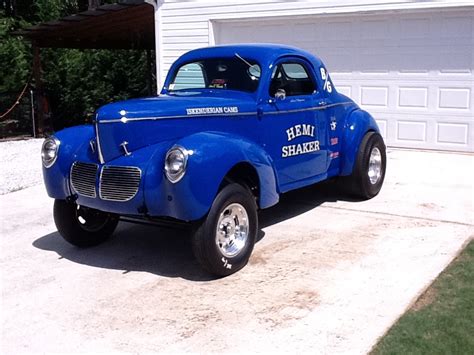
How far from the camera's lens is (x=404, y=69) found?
10641mm

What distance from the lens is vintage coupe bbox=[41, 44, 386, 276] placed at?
489cm

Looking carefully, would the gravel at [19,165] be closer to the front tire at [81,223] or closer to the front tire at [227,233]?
the front tire at [81,223]

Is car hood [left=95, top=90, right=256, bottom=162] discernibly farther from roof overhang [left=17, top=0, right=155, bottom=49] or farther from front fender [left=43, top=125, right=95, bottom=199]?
roof overhang [left=17, top=0, right=155, bottom=49]

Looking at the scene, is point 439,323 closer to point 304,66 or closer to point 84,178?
point 84,178

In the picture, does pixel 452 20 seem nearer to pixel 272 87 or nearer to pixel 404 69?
pixel 404 69

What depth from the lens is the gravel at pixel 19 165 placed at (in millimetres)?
9344

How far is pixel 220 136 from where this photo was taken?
17.1 feet

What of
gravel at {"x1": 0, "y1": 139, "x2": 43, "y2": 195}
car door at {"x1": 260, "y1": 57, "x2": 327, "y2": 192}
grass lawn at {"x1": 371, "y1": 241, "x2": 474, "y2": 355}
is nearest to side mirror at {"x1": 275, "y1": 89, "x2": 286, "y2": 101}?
car door at {"x1": 260, "y1": 57, "x2": 327, "y2": 192}

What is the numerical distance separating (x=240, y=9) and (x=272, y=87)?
6.43 meters

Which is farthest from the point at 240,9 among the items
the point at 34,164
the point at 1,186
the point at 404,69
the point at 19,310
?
the point at 19,310

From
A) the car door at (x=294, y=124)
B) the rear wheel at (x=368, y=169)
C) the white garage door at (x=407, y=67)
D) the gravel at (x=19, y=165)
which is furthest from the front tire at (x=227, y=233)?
the white garage door at (x=407, y=67)

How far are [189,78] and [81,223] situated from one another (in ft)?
6.26

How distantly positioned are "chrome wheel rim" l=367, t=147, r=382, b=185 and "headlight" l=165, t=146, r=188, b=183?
11.6ft

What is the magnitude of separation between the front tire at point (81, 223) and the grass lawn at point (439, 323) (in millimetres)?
2825
